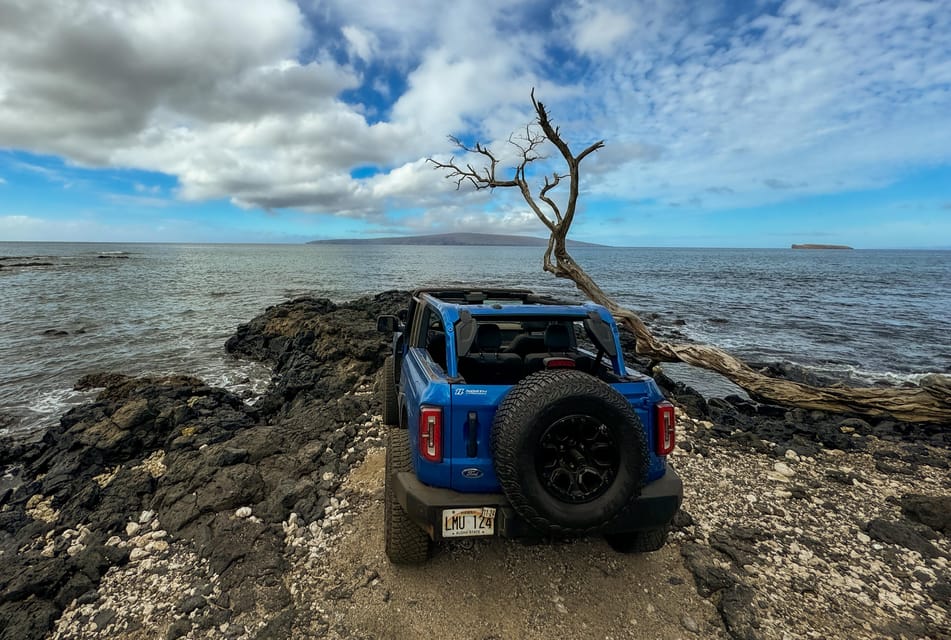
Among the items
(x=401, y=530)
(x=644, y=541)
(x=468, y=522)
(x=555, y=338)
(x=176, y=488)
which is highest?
(x=555, y=338)

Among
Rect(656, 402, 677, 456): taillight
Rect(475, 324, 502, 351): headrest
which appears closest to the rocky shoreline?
Rect(656, 402, 677, 456): taillight

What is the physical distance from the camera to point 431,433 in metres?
3.11

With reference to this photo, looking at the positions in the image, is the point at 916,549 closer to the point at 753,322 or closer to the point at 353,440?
the point at 353,440

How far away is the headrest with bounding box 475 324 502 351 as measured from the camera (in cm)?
397

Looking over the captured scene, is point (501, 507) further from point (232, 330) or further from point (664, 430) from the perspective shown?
point (232, 330)

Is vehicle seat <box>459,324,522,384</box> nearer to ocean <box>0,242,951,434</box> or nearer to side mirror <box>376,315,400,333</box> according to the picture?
side mirror <box>376,315,400,333</box>

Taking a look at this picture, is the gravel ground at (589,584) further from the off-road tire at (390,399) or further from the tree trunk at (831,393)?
the tree trunk at (831,393)

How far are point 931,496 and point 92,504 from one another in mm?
9139

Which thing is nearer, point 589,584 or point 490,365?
point 589,584


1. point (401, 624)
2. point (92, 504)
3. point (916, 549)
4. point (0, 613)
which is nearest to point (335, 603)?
point (401, 624)

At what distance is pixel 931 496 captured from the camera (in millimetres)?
4793

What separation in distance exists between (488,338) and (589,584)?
2.14 meters

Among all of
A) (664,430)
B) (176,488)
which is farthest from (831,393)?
(176,488)

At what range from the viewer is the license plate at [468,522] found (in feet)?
10.0
